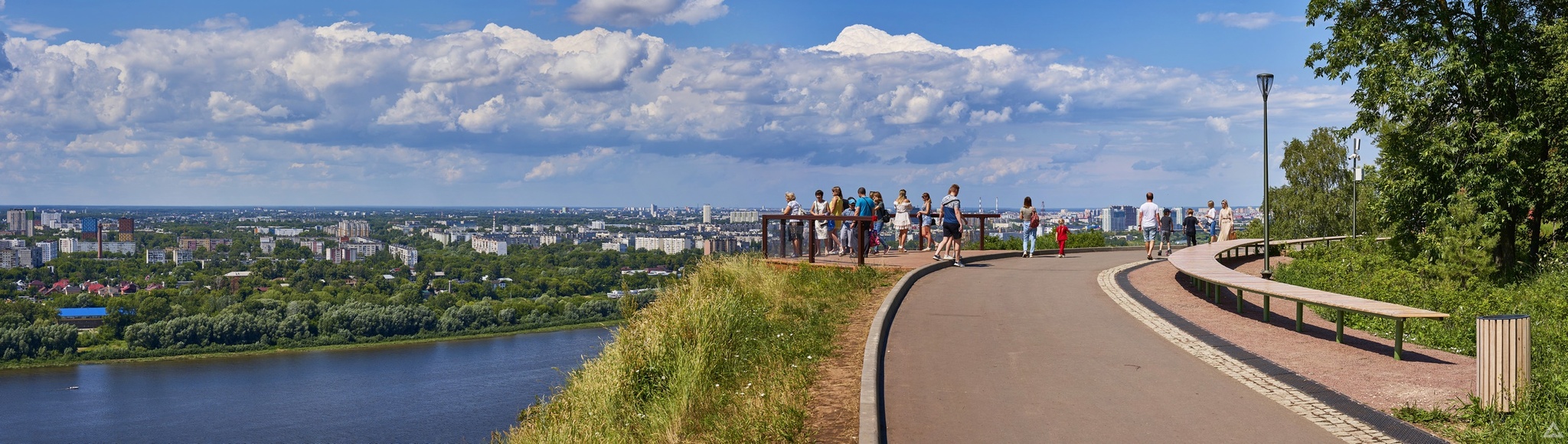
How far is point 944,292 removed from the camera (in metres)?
15.4

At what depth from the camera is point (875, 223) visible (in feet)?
72.4

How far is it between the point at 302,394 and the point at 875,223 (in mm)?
31573

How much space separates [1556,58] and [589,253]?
302 ft

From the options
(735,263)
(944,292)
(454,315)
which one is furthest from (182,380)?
(944,292)

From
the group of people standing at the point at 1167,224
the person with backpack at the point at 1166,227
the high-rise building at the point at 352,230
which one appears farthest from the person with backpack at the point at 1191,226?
the high-rise building at the point at 352,230

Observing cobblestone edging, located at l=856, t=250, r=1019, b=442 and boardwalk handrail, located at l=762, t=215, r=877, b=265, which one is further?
boardwalk handrail, located at l=762, t=215, r=877, b=265

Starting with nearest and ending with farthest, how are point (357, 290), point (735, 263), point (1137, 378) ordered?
point (1137, 378)
point (735, 263)
point (357, 290)

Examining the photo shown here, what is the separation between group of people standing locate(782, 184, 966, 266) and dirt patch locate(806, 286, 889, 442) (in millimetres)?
8217

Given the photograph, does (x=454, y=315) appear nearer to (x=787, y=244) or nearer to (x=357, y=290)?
(x=357, y=290)

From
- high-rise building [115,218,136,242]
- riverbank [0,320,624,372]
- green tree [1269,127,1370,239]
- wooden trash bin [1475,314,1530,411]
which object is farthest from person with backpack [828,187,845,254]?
high-rise building [115,218,136,242]

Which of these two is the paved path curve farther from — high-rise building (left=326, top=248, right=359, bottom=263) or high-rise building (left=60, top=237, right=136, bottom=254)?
high-rise building (left=60, top=237, right=136, bottom=254)

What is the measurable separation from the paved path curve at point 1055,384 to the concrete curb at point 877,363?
4.0 inches

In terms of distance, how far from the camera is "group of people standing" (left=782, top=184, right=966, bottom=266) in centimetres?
1975

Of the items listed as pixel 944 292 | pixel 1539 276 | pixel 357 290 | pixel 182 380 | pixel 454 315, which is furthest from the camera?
pixel 357 290
